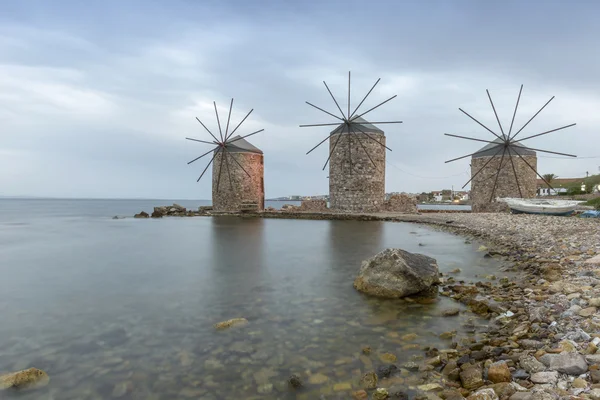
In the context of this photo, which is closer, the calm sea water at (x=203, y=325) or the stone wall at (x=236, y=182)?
the calm sea water at (x=203, y=325)

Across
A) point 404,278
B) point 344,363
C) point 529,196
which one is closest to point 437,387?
point 344,363

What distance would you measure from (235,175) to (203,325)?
2082 cm

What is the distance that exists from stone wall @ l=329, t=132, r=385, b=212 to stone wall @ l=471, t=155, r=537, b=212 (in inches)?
257

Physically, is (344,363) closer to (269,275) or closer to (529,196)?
(269,275)

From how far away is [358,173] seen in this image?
21.3m

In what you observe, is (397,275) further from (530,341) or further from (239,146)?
(239,146)

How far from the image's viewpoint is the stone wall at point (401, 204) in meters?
23.0

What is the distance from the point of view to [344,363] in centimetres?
320

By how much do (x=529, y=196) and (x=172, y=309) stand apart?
2336cm

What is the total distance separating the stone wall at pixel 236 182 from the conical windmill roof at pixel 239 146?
0.95 ft

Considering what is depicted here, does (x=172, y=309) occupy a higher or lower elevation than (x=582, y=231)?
lower

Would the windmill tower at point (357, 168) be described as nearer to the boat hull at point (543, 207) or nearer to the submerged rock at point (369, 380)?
the boat hull at point (543, 207)

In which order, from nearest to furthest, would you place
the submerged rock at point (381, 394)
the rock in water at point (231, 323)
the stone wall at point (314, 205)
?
1. the submerged rock at point (381, 394)
2. the rock in water at point (231, 323)
3. the stone wall at point (314, 205)

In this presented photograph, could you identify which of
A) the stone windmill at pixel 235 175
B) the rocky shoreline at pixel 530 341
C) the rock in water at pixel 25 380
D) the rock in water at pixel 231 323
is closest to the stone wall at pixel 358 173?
the stone windmill at pixel 235 175
